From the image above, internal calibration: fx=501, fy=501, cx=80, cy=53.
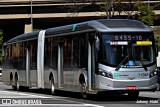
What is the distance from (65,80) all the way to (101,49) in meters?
3.81

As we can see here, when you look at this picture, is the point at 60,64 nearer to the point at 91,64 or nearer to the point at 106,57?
the point at 91,64

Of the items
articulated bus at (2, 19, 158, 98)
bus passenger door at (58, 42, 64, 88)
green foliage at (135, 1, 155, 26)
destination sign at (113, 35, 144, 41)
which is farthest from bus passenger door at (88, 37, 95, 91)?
green foliage at (135, 1, 155, 26)

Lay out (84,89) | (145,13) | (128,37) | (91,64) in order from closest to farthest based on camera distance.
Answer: (128,37)
(91,64)
(84,89)
(145,13)

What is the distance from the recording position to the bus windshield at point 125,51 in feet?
59.1

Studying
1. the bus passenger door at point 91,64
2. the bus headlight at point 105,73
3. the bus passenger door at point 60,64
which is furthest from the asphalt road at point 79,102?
the bus passenger door at point 60,64

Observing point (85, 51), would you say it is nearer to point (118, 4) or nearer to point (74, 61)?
point (74, 61)

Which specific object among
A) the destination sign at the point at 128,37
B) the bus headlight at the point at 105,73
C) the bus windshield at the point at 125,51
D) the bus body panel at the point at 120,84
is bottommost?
the bus body panel at the point at 120,84

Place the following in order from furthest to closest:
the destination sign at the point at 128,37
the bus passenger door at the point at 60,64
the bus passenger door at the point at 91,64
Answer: the bus passenger door at the point at 60,64 → the bus passenger door at the point at 91,64 → the destination sign at the point at 128,37

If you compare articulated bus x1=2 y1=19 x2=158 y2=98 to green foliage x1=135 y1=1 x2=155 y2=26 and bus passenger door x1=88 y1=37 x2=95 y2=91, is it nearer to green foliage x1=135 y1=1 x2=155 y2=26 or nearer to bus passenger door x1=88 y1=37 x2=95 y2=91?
bus passenger door x1=88 y1=37 x2=95 y2=91

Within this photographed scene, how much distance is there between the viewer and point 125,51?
18078mm

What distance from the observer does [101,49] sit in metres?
18.1

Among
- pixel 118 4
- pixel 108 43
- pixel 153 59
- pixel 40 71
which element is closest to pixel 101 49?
pixel 108 43

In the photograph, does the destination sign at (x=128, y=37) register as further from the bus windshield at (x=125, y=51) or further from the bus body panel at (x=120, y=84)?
the bus body panel at (x=120, y=84)

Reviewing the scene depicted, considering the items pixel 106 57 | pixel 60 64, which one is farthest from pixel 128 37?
pixel 60 64
